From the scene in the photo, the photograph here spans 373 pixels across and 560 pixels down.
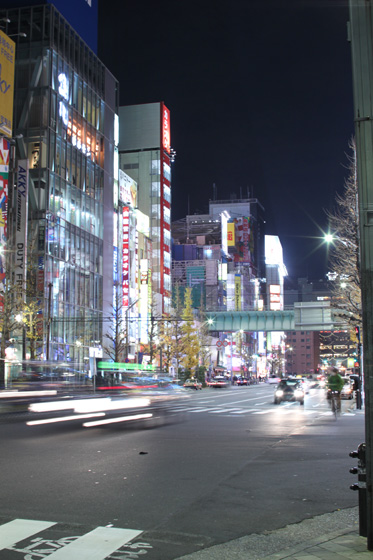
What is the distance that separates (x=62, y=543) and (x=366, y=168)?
16.3 ft

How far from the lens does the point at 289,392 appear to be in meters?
35.9

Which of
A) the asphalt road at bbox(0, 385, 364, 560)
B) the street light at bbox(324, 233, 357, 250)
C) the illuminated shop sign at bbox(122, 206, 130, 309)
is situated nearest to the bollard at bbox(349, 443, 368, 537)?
the asphalt road at bbox(0, 385, 364, 560)

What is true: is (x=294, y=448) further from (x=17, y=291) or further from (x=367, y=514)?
(x=17, y=291)

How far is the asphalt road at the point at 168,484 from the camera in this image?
6645 mm

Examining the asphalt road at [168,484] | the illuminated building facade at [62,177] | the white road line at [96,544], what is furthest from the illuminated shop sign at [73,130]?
the white road line at [96,544]

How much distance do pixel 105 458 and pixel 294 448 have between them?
188 inches

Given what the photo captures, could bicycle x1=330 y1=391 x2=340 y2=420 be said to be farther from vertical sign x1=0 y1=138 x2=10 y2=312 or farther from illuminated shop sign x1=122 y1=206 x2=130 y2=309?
illuminated shop sign x1=122 y1=206 x2=130 y2=309

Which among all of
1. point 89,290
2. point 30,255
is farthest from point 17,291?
point 89,290

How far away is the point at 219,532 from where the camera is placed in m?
6.60

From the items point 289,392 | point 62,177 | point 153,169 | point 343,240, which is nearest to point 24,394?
point 289,392

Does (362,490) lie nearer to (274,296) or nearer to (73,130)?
(73,130)

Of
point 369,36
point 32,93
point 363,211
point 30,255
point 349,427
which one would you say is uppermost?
point 32,93

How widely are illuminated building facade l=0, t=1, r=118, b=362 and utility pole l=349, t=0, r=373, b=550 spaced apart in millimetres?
43615

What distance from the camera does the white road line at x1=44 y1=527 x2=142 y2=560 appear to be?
5664 millimetres
